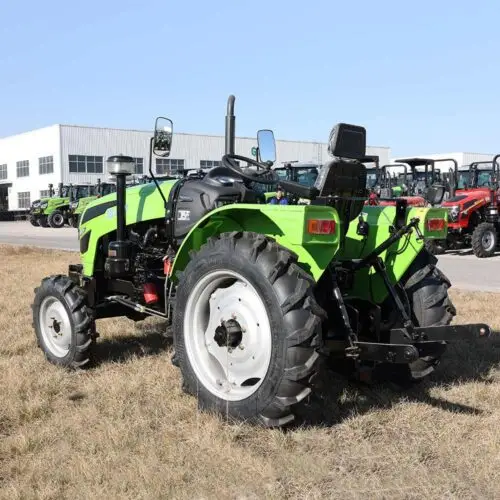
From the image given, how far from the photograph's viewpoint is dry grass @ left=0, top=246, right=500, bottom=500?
2760 millimetres

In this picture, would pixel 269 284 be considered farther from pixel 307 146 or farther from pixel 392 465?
pixel 307 146

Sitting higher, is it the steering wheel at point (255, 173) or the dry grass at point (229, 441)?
the steering wheel at point (255, 173)

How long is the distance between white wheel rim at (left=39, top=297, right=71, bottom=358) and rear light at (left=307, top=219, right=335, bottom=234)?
2.45 meters

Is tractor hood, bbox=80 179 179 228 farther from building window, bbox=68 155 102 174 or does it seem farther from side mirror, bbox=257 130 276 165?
building window, bbox=68 155 102 174

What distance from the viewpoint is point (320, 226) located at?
10.5 feet

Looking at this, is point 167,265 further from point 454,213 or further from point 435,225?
point 454,213

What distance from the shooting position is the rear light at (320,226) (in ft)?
10.4

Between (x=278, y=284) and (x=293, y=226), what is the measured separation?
1.05 ft

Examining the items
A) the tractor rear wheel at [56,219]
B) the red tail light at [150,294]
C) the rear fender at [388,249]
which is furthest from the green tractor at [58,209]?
the rear fender at [388,249]

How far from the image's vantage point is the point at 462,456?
120 inches

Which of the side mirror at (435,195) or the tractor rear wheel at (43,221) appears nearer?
the side mirror at (435,195)

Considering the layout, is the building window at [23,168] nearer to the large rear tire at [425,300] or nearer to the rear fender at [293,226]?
the rear fender at [293,226]

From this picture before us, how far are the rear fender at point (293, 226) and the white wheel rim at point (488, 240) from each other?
38.5 feet

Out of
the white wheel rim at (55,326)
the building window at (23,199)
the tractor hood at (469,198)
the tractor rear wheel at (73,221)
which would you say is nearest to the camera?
the white wheel rim at (55,326)
